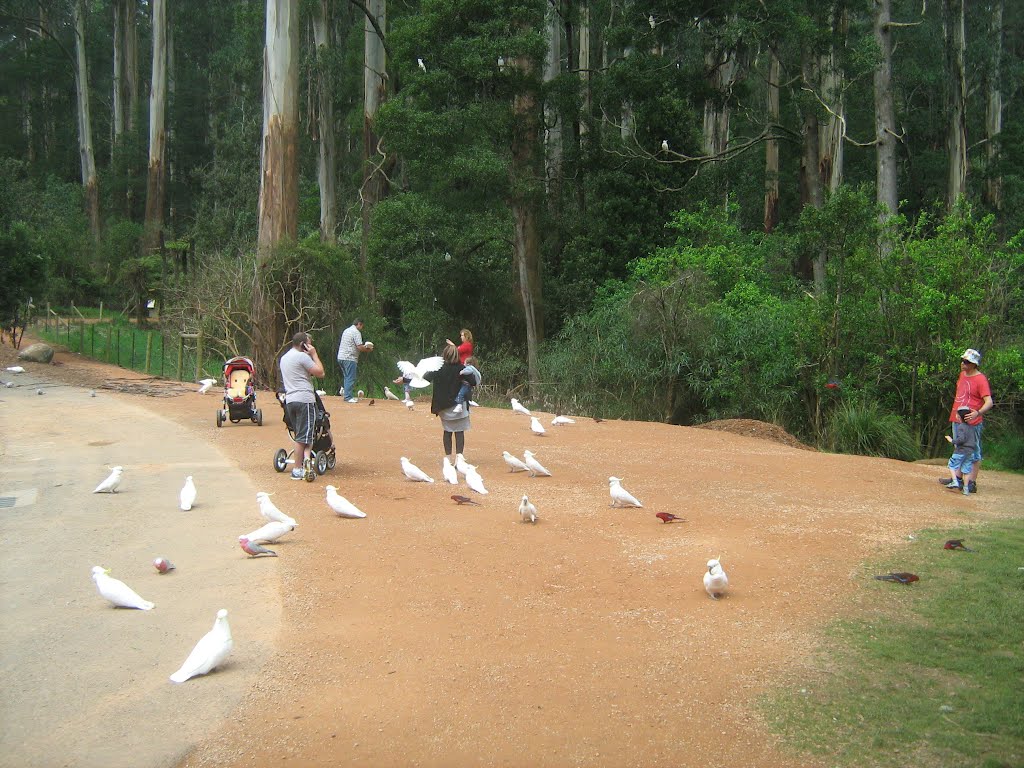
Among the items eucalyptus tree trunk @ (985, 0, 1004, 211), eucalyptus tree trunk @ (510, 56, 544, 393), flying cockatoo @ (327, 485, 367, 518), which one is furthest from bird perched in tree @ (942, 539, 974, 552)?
eucalyptus tree trunk @ (985, 0, 1004, 211)

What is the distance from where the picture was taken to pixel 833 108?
2691 centimetres

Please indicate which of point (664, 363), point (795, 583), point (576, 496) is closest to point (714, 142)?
point (664, 363)

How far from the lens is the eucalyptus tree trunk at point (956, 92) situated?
106 ft

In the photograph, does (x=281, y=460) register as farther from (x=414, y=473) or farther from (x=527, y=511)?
(x=527, y=511)

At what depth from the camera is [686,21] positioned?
91.0ft

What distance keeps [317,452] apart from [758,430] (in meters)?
8.82

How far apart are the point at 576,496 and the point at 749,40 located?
62.6ft

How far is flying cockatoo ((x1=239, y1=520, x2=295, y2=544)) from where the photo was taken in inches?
319

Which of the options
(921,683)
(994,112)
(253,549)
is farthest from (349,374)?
(994,112)

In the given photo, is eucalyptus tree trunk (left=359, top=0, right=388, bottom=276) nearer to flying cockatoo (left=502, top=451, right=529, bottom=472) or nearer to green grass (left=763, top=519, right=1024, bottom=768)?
flying cockatoo (left=502, top=451, right=529, bottom=472)

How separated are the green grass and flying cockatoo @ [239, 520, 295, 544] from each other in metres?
4.43

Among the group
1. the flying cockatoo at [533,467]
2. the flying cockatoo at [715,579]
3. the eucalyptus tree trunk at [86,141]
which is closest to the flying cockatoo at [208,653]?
the flying cockatoo at [715,579]

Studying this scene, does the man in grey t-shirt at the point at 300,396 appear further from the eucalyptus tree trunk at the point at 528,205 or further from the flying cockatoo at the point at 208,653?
the eucalyptus tree trunk at the point at 528,205

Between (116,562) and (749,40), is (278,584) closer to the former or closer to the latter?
(116,562)
